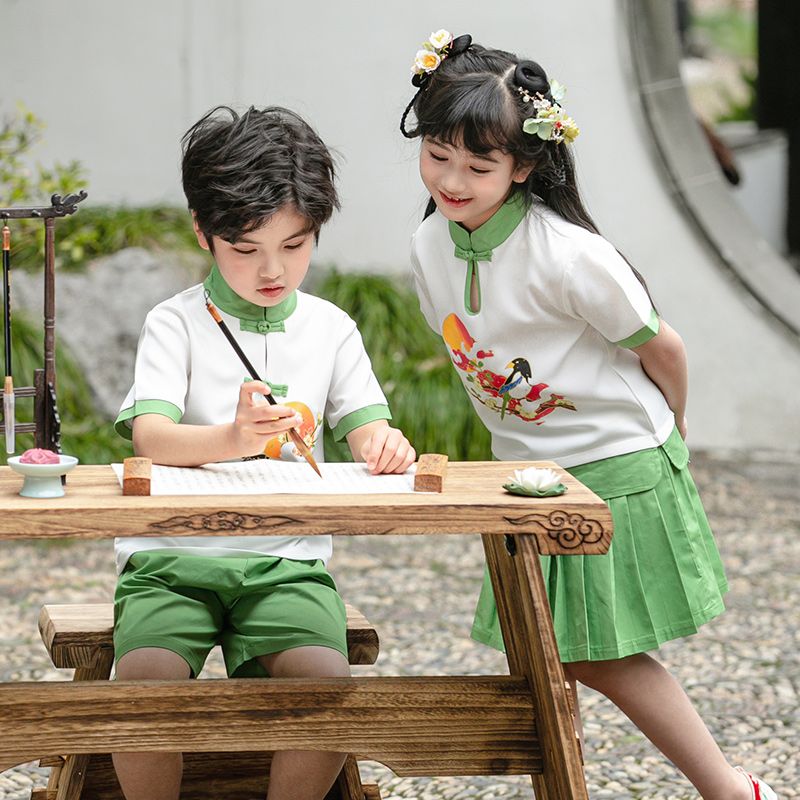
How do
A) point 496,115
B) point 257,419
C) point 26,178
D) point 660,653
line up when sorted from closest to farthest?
point 257,419 → point 496,115 → point 660,653 → point 26,178

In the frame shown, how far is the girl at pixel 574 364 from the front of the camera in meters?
2.32

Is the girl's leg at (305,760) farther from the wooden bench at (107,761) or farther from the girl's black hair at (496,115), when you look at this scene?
the girl's black hair at (496,115)

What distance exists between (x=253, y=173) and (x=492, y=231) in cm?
44

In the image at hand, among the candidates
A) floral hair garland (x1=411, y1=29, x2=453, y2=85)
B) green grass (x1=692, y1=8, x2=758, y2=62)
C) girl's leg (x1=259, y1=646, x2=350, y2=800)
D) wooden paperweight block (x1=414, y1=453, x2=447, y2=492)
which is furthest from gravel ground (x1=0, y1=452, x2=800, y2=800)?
green grass (x1=692, y1=8, x2=758, y2=62)

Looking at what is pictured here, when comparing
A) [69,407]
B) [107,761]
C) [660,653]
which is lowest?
[660,653]

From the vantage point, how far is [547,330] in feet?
7.89

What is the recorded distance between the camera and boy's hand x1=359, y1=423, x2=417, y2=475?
2.15 meters

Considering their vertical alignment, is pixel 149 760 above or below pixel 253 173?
below

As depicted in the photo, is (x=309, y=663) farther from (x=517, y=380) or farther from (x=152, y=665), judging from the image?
(x=517, y=380)

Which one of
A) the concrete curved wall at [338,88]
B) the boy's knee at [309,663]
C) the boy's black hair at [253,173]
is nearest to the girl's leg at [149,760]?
the boy's knee at [309,663]

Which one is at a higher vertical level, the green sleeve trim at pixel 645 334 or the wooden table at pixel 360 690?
the green sleeve trim at pixel 645 334

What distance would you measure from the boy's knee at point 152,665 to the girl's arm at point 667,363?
3.14 ft

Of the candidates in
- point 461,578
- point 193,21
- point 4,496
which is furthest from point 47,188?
point 4,496

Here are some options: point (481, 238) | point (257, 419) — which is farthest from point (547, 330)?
point (257, 419)
